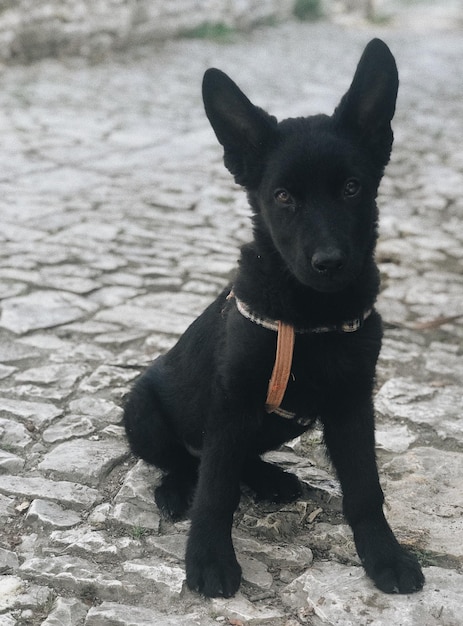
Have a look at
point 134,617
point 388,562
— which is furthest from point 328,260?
point 134,617

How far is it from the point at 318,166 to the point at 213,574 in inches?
49.6

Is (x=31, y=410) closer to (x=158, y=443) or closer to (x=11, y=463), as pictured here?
(x=11, y=463)

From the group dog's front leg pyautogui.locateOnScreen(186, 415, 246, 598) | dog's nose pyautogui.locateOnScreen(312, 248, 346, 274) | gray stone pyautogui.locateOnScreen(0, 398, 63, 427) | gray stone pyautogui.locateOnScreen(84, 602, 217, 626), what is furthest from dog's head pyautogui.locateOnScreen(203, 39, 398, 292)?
gray stone pyautogui.locateOnScreen(0, 398, 63, 427)

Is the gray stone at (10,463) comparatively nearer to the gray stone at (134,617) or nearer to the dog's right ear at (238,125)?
the gray stone at (134,617)

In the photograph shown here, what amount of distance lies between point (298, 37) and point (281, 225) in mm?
16476

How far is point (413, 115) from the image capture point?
35.3ft

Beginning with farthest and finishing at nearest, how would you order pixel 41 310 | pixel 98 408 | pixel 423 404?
pixel 41 310 < pixel 423 404 < pixel 98 408

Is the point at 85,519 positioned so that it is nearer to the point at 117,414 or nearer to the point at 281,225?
the point at 117,414

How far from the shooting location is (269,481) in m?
3.29

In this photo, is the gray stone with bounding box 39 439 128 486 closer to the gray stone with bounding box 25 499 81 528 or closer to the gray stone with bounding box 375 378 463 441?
the gray stone with bounding box 25 499 81 528

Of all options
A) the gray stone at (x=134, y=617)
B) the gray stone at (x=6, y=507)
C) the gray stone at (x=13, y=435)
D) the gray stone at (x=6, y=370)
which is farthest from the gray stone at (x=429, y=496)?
the gray stone at (x=6, y=370)

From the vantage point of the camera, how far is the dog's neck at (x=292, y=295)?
2.81 meters

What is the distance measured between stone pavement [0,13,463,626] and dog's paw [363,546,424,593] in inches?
1.4

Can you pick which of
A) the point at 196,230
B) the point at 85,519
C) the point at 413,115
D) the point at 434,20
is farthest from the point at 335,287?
the point at 434,20
